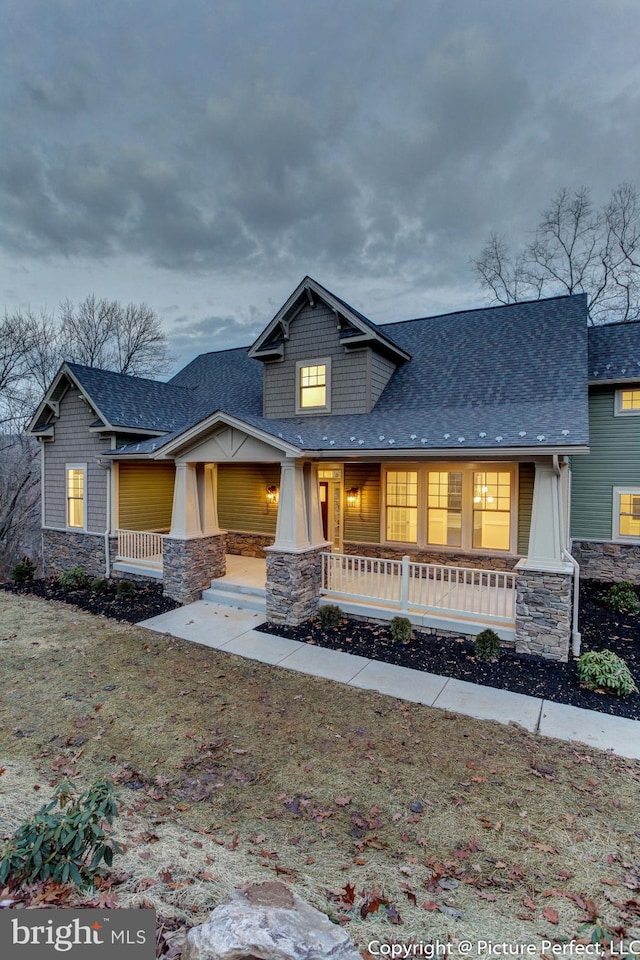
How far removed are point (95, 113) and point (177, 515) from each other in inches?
531

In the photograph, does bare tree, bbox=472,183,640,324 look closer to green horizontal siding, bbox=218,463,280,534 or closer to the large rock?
green horizontal siding, bbox=218,463,280,534

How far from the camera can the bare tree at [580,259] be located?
17.2m

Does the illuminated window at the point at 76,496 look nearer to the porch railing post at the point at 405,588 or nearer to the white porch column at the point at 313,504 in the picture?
the white porch column at the point at 313,504

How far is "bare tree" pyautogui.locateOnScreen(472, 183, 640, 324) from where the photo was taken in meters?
17.2

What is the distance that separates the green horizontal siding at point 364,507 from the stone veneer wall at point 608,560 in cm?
537

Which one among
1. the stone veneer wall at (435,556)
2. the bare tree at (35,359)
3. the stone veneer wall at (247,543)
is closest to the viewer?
the stone veneer wall at (435,556)

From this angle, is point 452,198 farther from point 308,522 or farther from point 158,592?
point 158,592

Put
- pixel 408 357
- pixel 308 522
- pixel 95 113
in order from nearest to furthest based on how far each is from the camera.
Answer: pixel 308 522, pixel 408 357, pixel 95 113

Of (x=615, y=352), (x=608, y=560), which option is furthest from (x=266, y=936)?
(x=615, y=352)

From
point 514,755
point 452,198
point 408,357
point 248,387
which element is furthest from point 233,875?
point 452,198

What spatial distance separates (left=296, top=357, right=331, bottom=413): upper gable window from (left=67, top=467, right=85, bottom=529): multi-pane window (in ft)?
22.1

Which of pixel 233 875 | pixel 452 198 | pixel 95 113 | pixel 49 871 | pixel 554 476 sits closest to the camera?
pixel 49 871

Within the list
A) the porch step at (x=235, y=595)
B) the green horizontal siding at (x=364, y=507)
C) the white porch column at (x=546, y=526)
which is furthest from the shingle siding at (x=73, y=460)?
the white porch column at (x=546, y=526)

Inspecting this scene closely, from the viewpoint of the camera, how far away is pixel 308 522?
859cm
